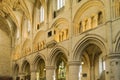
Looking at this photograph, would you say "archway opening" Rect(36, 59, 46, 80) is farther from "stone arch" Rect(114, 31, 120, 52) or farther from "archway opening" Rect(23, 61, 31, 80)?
"stone arch" Rect(114, 31, 120, 52)

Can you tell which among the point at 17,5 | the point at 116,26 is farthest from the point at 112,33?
the point at 17,5

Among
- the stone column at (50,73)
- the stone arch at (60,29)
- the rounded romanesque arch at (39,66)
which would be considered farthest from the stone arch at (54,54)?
the rounded romanesque arch at (39,66)

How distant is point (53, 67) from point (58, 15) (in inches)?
198

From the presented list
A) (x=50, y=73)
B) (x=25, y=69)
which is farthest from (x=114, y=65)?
(x=25, y=69)

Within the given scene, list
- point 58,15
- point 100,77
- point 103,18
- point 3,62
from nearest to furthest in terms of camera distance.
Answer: point 103,18 → point 58,15 → point 100,77 → point 3,62

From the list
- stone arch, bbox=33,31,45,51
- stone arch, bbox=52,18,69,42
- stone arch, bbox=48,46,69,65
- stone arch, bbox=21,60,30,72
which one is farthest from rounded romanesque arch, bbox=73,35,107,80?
stone arch, bbox=21,60,30,72

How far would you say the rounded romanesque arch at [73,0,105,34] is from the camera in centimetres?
1792

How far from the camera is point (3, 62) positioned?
34938mm

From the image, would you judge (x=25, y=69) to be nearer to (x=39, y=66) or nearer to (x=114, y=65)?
(x=39, y=66)

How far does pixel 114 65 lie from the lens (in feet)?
51.6

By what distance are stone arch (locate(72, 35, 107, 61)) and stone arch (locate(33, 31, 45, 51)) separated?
6.32 metres

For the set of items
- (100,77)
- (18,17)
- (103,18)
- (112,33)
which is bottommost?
(100,77)

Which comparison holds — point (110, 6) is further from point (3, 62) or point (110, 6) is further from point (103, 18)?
point (3, 62)

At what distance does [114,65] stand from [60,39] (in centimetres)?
763
